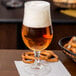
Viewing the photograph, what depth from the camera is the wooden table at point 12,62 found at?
77 centimetres

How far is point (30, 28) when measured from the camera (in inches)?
29.8

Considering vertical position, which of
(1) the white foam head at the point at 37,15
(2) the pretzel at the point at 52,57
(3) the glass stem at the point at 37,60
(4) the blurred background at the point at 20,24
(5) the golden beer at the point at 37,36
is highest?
(1) the white foam head at the point at 37,15

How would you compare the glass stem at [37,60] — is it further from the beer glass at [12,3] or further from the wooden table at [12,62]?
the beer glass at [12,3]

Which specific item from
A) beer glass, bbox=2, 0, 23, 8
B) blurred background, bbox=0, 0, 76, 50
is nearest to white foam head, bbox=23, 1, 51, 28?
blurred background, bbox=0, 0, 76, 50

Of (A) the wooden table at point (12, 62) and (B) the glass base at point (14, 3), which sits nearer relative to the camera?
(A) the wooden table at point (12, 62)

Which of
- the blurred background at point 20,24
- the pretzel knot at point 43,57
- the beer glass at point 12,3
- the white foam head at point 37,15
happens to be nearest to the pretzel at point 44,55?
the pretzel knot at point 43,57

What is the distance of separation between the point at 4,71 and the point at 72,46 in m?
0.26

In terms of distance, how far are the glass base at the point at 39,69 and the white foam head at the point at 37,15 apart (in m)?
0.14

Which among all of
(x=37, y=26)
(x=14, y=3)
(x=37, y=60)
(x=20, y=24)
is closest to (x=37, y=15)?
(x=37, y=26)

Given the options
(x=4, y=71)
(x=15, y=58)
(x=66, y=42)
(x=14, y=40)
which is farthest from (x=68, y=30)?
(x=4, y=71)

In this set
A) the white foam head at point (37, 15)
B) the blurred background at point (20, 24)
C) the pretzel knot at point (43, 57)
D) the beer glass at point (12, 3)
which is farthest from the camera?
the beer glass at point (12, 3)

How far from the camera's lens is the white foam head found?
2.45 feet

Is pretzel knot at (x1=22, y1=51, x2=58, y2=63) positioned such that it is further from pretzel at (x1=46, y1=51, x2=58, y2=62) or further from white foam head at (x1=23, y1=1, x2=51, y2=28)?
white foam head at (x1=23, y1=1, x2=51, y2=28)

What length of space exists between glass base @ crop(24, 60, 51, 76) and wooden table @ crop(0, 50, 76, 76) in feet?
0.15
